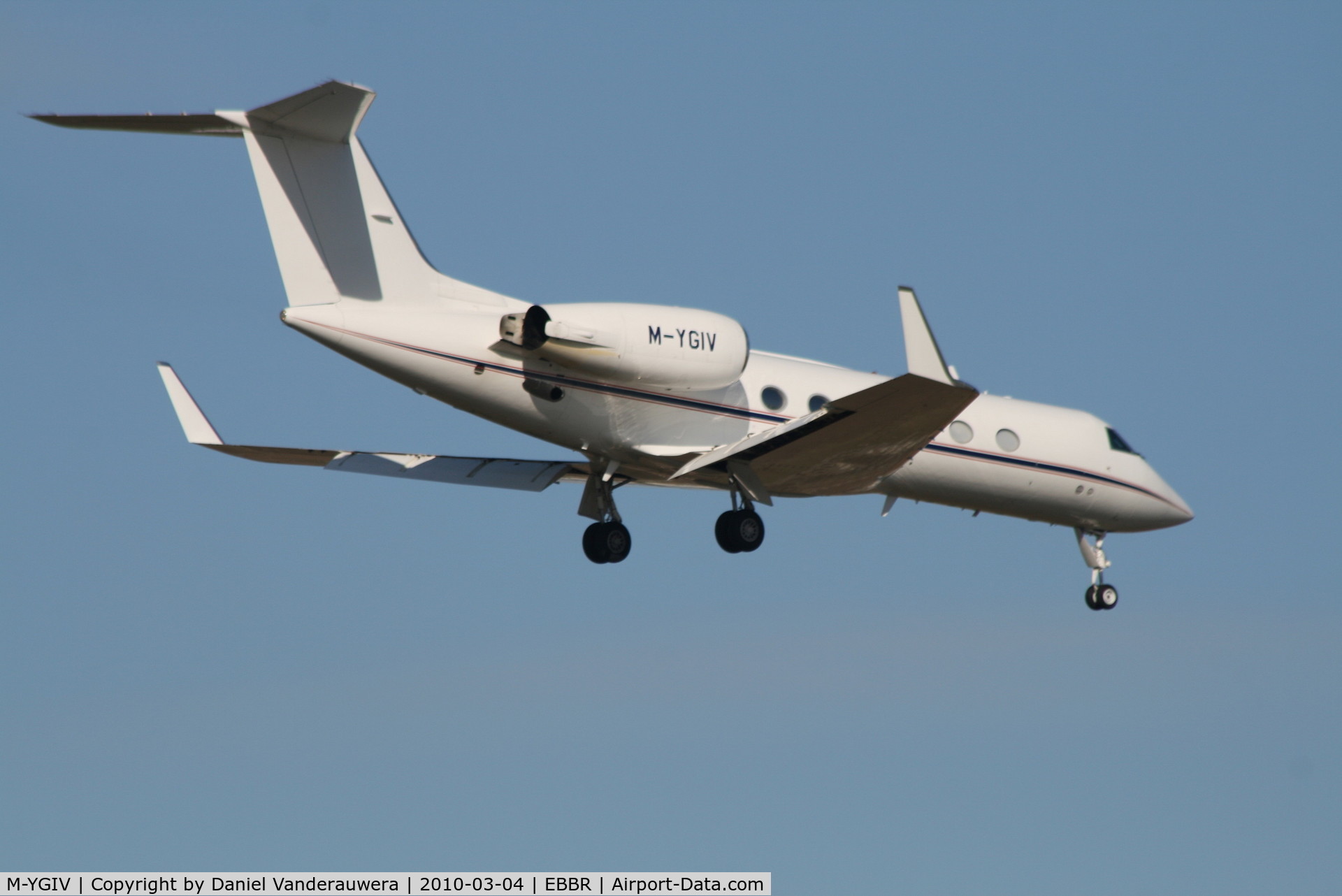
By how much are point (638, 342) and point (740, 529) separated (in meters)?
3.21

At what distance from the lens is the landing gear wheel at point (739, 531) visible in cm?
2020

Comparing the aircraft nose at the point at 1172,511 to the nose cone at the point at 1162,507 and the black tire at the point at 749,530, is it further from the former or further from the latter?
the black tire at the point at 749,530

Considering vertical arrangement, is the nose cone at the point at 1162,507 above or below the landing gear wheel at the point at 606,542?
above

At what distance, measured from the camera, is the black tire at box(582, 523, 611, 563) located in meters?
A: 20.9

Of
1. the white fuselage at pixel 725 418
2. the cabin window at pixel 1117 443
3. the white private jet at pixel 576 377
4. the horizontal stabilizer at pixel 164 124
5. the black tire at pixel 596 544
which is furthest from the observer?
the cabin window at pixel 1117 443

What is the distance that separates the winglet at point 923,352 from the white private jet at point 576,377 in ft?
0.07

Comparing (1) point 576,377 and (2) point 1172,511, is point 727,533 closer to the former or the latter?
(1) point 576,377

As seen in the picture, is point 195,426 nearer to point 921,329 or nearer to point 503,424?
point 503,424

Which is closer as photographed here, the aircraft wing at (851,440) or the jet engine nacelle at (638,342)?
the aircraft wing at (851,440)

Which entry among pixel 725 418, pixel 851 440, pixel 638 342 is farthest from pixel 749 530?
pixel 638 342

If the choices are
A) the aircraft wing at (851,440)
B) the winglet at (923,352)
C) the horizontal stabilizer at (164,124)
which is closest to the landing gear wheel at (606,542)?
the aircraft wing at (851,440)

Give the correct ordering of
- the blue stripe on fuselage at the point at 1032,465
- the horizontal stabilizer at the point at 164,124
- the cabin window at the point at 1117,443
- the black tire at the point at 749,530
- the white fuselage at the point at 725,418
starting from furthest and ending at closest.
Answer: the cabin window at the point at 1117,443, the blue stripe on fuselage at the point at 1032,465, the black tire at the point at 749,530, the white fuselage at the point at 725,418, the horizontal stabilizer at the point at 164,124

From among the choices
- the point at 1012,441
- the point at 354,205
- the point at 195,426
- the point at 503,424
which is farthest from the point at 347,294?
the point at 1012,441

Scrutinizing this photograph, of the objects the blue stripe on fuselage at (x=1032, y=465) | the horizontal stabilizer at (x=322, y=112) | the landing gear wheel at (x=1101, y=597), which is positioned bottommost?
the landing gear wheel at (x=1101, y=597)
